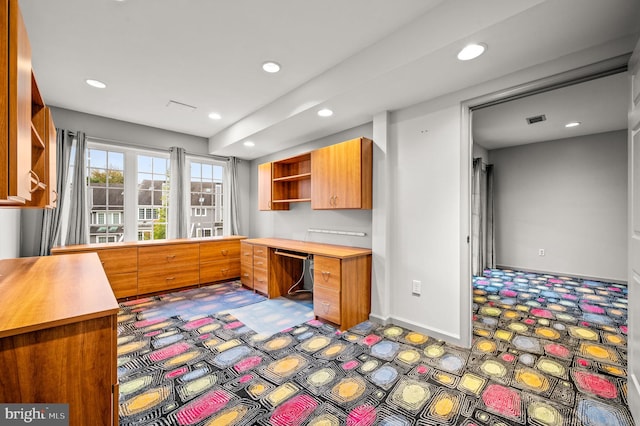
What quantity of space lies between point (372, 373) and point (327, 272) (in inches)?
42.0

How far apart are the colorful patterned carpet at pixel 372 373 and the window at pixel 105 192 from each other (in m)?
1.49

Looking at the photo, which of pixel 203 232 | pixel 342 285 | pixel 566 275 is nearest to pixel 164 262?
pixel 203 232

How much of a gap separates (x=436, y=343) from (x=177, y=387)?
211cm

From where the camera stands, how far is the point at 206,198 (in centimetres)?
504

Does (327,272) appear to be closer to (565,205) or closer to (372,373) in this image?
(372,373)

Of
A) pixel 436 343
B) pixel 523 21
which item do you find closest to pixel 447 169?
pixel 523 21

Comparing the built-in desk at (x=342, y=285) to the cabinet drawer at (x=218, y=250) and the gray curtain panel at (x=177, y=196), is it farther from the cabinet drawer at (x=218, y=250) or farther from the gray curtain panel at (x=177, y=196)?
the gray curtain panel at (x=177, y=196)

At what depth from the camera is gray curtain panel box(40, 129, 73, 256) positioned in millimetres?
3400

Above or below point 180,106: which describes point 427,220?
below

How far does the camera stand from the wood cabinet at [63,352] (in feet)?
3.22

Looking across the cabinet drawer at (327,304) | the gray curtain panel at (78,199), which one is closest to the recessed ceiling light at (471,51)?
the cabinet drawer at (327,304)

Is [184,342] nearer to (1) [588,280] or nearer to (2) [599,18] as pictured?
(2) [599,18]

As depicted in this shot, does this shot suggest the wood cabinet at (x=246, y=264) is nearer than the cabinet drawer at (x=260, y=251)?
No

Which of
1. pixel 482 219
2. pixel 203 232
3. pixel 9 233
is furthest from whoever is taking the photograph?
pixel 482 219
